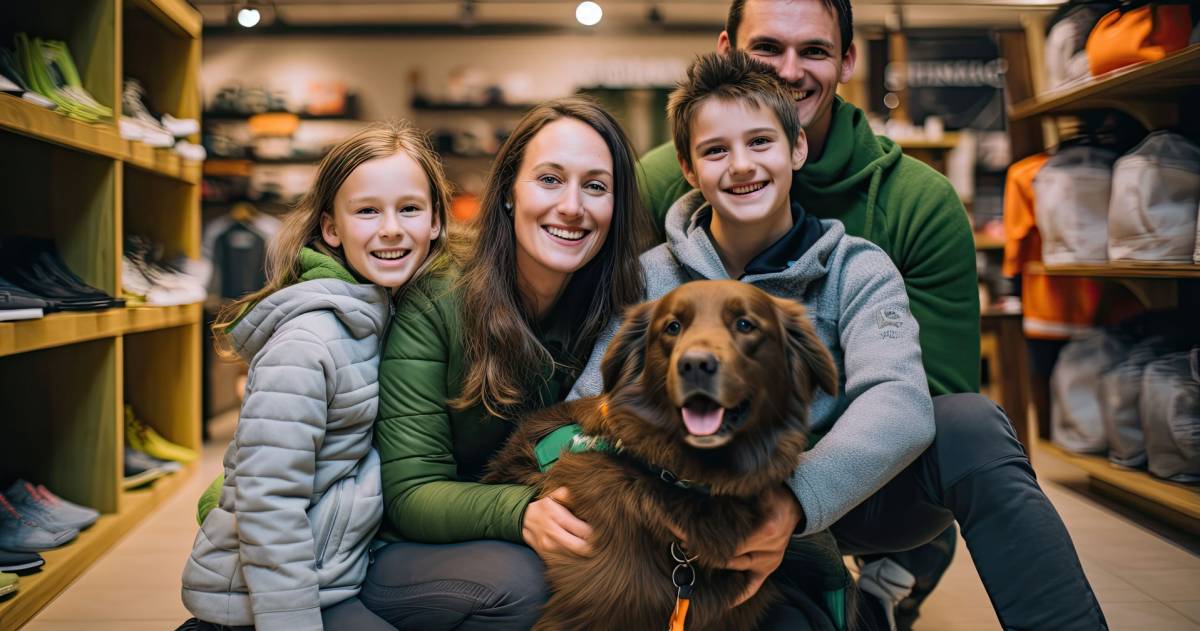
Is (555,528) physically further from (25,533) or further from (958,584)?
(25,533)

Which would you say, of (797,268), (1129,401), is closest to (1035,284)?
(1129,401)

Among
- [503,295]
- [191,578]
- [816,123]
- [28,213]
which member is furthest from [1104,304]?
[28,213]

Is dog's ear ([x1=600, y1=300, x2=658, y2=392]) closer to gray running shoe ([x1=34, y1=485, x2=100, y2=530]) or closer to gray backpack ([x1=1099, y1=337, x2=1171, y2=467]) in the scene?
gray running shoe ([x1=34, y1=485, x2=100, y2=530])

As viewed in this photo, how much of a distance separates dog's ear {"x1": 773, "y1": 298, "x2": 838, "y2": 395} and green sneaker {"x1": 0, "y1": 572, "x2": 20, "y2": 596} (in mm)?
2061

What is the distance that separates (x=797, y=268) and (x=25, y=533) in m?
2.42

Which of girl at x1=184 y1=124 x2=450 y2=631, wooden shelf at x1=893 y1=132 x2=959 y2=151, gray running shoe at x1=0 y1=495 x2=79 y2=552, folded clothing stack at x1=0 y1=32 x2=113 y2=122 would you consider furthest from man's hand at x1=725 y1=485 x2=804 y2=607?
wooden shelf at x1=893 y1=132 x2=959 y2=151

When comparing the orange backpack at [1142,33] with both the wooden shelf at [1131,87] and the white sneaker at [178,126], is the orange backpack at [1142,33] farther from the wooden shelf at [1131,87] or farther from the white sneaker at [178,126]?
the white sneaker at [178,126]

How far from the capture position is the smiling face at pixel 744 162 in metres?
1.85

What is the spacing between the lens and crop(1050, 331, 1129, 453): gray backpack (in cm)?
349

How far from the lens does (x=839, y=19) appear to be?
2.35 meters

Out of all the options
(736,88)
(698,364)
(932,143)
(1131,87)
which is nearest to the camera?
(698,364)

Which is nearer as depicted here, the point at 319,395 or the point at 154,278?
the point at 319,395

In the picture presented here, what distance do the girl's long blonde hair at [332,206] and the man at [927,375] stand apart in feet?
2.15

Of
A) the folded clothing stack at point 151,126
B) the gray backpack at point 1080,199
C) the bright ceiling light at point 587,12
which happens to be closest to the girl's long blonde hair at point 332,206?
the folded clothing stack at point 151,126
